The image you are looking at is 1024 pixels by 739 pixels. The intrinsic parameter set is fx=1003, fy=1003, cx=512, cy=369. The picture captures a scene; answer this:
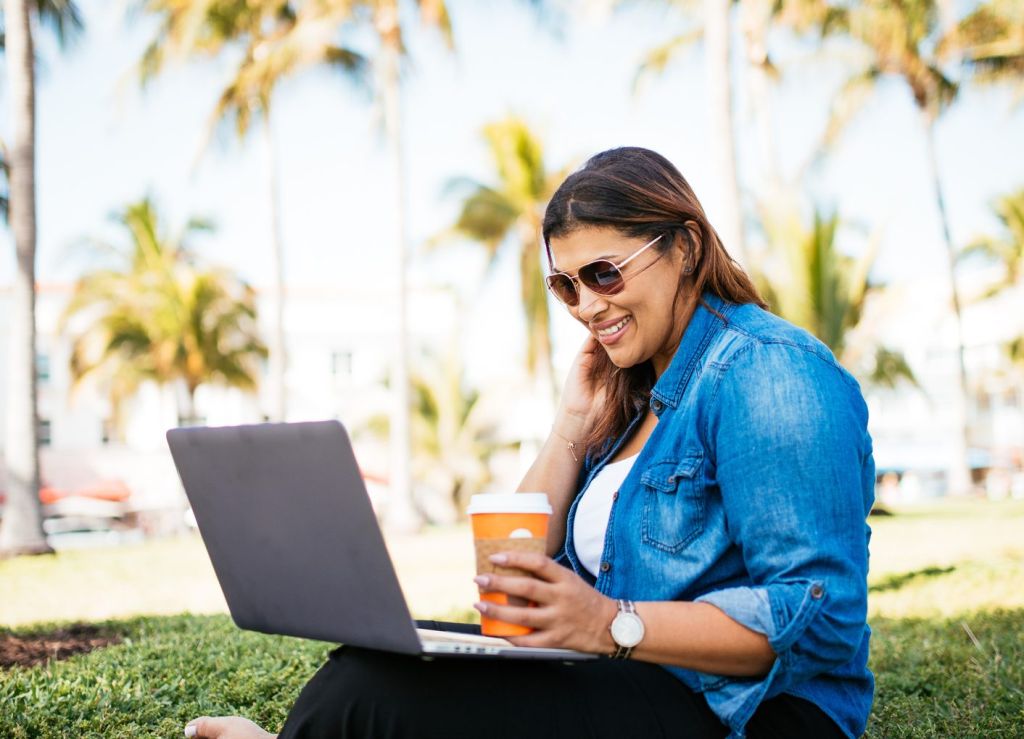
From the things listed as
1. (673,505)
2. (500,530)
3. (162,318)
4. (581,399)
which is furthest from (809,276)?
(162,318)

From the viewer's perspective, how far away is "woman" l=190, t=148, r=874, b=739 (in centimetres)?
170

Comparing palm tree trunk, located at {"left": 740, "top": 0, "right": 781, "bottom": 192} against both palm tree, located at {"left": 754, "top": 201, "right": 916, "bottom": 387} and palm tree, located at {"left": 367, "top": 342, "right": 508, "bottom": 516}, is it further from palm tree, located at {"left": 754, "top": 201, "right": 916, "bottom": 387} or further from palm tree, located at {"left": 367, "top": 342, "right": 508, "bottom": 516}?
palm tree, located at {"left": 367, "top": 342, "right": 508, "bottom": 516}

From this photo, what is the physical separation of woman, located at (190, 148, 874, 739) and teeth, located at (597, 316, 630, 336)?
0.07 metres

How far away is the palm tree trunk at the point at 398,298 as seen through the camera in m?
20.0

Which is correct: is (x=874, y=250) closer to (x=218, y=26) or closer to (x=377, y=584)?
(x=218, y=26)

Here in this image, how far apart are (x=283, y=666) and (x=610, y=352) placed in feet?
8.32

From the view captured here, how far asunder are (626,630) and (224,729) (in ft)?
3.46

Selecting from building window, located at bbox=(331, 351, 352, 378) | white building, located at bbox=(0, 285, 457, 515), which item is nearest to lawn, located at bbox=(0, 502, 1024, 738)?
white building, located at bbox=(0, 285, 457, 515)

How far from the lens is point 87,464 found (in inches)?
1625

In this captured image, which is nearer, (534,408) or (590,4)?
(590,4)

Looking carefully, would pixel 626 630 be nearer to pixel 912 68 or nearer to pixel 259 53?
pixel 259 53

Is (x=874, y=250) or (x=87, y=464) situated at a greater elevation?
(x=874, y=250)

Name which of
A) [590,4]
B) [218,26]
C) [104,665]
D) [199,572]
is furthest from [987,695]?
[218,26]

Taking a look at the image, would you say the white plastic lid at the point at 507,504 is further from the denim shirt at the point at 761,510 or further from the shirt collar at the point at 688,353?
the shirt collar at the point at 688,353
